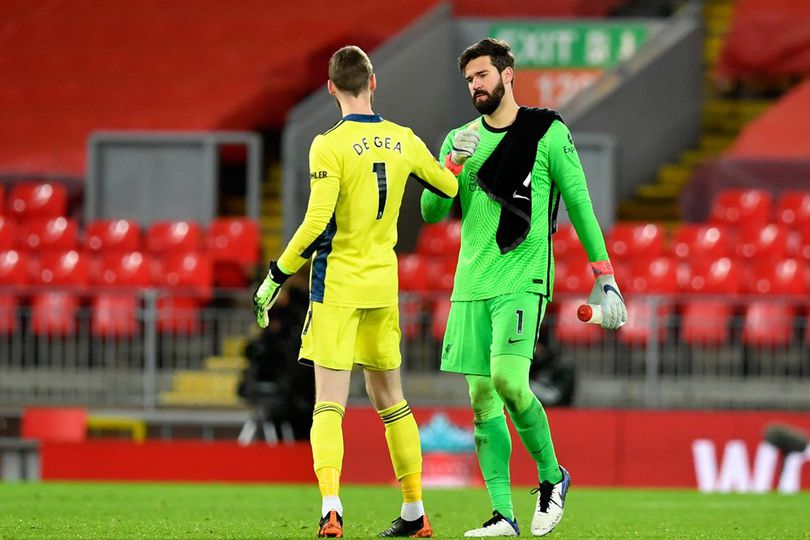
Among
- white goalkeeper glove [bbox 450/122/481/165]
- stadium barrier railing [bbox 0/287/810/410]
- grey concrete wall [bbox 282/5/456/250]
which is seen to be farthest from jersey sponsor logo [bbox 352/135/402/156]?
grey concrete wall [bbox 282/5/456/250]

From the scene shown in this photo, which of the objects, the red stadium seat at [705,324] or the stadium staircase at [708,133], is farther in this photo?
the stadium staircase at [708,133]

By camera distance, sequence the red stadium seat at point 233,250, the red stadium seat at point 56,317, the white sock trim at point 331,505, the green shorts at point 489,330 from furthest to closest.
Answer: the red stadium seat at point 233,250 → the red stadium seat at point 56,317 → the green shorts at point 489,330 → the white sock trim at point 331,505

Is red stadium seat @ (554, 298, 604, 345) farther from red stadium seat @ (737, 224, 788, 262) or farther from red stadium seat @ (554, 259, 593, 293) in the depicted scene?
red stadium seat @ (737, 224, 788, 262)

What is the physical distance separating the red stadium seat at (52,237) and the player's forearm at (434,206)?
10654mm

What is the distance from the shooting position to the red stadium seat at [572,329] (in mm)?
14789

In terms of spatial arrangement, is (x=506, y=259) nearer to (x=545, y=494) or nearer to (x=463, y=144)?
(x=463, y=144)

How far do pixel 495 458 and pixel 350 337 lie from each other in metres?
0.86

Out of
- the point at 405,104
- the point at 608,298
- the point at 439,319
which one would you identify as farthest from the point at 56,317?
the point at 608,298

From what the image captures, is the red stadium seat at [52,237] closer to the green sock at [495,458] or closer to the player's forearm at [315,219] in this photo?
the green sock at [495,458]

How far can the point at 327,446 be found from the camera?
661 centimetres

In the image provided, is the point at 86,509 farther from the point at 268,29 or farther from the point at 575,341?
the point at 268,29

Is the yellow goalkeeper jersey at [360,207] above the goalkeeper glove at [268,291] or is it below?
above

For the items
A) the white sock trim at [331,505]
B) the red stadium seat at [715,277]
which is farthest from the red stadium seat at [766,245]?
the white sock trim at [331,505]

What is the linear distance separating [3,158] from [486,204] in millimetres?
15239
